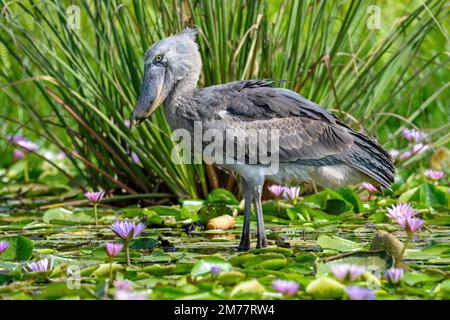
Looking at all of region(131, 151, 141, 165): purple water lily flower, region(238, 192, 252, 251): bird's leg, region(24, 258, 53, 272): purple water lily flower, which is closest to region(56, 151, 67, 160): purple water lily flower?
region(131, 151, 141, 165): purple water lily flower

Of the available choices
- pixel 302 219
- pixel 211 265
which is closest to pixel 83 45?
pixel 302 219

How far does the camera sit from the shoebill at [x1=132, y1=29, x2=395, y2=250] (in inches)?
203

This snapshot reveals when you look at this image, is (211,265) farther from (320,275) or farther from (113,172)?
(113,172)

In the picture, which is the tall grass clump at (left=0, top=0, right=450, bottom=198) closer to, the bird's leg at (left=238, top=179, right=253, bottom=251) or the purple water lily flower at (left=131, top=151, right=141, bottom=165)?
the purple water lily flower at (left=131, top=151, right=141, bottom=165)

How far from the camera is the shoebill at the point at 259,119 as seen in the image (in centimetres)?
516

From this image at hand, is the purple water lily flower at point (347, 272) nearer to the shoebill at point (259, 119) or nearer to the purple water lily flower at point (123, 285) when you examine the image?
the purple water lily flower at point (123, 285)

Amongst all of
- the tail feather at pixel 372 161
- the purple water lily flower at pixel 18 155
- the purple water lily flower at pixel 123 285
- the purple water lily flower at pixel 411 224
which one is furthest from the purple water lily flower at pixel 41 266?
the purple water lily flower at pixel 18 155

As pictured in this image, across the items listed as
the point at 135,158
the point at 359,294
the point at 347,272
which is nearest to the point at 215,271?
the point at 347,272

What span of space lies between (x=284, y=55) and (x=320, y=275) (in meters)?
2.79

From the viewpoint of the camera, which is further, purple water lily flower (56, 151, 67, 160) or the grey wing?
purple water lily flower (56, 151, 67, 160)

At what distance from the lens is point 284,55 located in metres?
6.20

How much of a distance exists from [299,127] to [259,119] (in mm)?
306

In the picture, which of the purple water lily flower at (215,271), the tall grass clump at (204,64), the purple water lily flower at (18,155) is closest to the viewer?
the purple water lily flower at (215,271)

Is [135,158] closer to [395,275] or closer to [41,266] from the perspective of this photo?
[41,266]
